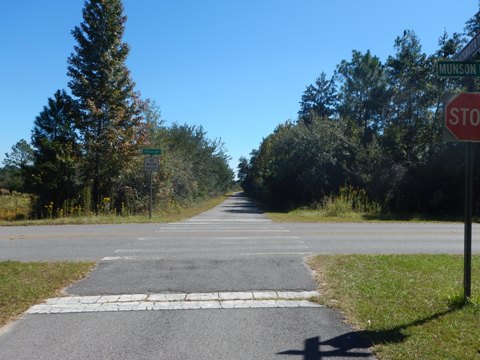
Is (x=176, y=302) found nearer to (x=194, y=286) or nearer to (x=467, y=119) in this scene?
(x=194, y=286)

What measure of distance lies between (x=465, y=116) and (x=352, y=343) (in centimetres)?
320

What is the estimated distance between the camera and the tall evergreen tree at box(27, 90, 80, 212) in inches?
960

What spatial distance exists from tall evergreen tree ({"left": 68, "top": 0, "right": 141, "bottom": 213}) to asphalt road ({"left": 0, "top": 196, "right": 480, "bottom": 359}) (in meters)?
10.3

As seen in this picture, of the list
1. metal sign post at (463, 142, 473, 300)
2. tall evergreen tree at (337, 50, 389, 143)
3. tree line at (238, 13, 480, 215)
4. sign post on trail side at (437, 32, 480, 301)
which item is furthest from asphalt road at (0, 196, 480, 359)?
tall evergreen tree at (337, 50, 389, 143)

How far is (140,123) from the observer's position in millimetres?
26156

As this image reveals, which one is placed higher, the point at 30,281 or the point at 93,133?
the point at 93,133

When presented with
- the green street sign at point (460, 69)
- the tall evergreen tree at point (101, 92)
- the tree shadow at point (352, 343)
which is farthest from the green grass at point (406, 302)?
the tall evergreen tree at point (101, 92)

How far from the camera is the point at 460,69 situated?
19.3 ft

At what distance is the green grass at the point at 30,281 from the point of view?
20.4 ft

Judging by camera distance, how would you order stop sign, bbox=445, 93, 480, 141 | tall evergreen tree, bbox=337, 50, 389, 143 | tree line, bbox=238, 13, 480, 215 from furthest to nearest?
1. tall evergreen tree, bbox=337, 50, 389, 143
2. tree line, bbox=238, 13, 480, 215
3. stop sign, bbox=445, 93, 480, 141

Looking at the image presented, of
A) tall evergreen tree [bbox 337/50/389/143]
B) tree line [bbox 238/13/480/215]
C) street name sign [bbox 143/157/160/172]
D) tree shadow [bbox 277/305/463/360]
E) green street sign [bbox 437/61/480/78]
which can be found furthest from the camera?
tall evergreen tree [bbox 337/50/389/143]

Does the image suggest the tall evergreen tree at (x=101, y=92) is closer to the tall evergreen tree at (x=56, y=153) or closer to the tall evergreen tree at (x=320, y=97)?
the tall evergreen tree at (x=56, y=153)

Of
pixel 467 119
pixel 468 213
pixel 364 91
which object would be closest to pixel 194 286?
pixel 468 213

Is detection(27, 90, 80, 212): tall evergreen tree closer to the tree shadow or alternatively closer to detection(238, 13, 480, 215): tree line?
detection(238, 13, 480, 215): tree line
